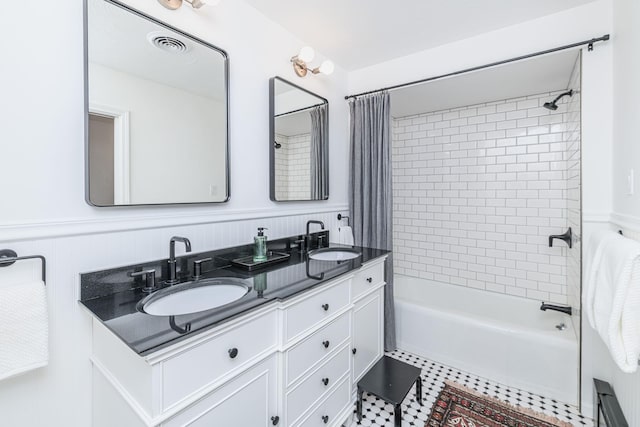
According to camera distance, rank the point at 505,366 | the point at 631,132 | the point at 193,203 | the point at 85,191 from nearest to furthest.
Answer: the point at 85,191
the point at 631,132
the point at 193,203
the point at 505,366

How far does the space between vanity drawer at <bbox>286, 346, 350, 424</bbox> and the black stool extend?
0.18 meters

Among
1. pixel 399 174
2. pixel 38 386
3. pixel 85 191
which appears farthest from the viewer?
pixel 399 174

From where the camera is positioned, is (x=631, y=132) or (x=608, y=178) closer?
(x=631, y=132)

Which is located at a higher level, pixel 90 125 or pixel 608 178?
pixel 90 125

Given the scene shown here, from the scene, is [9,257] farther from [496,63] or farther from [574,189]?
[574,189]

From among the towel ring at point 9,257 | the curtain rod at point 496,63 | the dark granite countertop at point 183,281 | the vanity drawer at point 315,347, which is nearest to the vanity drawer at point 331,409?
the vanity drawer at point 315,347

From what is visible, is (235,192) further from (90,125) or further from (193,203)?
(90,125)

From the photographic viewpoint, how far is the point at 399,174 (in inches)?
128

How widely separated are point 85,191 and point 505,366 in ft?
8.77

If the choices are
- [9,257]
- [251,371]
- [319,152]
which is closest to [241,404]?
[251,371]

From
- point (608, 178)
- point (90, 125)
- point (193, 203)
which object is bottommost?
point (193, 203)

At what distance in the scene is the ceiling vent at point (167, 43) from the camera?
1.31 metres

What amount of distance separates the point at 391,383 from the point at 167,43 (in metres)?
2.14

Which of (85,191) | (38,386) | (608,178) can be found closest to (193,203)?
(85,191)
